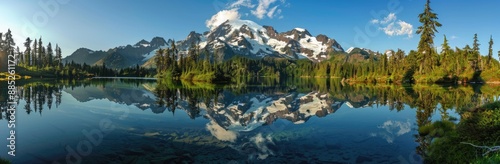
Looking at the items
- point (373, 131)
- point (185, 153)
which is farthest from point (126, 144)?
point (373, 131)

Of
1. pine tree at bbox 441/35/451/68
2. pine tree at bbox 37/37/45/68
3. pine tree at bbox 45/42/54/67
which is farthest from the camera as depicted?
pine tree at bbox 45/42/54/67

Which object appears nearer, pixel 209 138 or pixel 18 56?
pixel 209 138

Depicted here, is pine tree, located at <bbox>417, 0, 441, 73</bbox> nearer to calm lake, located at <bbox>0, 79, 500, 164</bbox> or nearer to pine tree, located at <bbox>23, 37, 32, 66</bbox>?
calm lake, located at <bbox>0, 79, 500, 164</bbox>

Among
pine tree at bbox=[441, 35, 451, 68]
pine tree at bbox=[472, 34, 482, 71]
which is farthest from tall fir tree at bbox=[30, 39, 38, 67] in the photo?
pine tree at bbox=[472, 34, 482, 71]

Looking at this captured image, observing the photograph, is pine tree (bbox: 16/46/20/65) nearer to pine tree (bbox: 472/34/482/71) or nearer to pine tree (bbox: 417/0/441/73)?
pine tree (bbox: 417/0/441/73)

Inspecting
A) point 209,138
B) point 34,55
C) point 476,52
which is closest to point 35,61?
point 34,55

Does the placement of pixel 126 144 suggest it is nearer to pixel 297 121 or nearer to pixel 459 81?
pixel 297 121

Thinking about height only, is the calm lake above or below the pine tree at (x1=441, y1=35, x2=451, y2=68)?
below

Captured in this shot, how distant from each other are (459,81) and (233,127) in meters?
110

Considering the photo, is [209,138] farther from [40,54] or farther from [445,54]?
[40,54]

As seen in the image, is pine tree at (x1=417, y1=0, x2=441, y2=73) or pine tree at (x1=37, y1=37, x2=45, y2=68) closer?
pine tree at (x1=417, y1=0, x2=441, y2=73)

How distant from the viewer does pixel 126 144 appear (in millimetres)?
16297

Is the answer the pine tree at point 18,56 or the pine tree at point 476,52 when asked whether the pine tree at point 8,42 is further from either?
the pine tree at point 476,52

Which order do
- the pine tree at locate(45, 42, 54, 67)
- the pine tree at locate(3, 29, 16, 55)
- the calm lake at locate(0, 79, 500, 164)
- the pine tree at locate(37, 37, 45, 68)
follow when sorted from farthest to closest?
1. the pine tree at locate(45, 42, 54, 67)
2. the pine tree at locate(37, 37, 45, 68)
3. the pine tree at locate(3, 29, 16, 55)
4. the calm lake at locate(0, 79, 500, 164)
